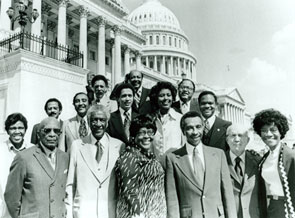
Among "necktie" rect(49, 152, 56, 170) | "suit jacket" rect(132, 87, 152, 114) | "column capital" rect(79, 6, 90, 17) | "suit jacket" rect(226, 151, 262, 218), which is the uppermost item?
"column capital" rect(79, 6, 90, 17)

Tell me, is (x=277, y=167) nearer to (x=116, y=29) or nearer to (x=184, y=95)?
(x=184, y=95)

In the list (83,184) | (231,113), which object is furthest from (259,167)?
(231,113)

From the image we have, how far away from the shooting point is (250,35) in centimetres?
916

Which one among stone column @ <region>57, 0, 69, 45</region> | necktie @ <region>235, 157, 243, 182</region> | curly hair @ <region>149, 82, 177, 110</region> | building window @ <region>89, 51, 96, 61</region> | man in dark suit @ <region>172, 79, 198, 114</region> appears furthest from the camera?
building window @ <region>89, 51, 96, 61</region>

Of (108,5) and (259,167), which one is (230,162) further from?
(108,5)

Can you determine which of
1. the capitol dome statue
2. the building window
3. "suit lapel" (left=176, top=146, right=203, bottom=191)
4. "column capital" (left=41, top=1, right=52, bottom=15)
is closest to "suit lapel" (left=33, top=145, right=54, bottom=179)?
"suit lapel" (left=176, top=146, right=203, bottom=191)

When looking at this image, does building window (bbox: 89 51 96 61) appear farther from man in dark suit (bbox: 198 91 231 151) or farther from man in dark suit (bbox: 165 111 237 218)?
man in dark suit (bbox: 165 111 237 218)

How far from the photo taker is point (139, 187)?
13.1ft

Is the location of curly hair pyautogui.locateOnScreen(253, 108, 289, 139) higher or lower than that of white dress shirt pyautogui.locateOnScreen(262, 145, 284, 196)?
higher

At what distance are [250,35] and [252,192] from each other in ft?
19.2

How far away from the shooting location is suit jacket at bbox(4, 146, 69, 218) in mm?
4121

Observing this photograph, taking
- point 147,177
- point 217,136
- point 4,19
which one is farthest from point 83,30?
point 147,177

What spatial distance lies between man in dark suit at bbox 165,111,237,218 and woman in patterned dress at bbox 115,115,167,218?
190 millimetres

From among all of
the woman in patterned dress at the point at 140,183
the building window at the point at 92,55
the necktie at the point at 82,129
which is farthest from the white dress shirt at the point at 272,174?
the building window at the point at 92,55
